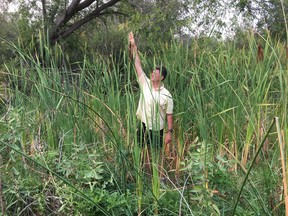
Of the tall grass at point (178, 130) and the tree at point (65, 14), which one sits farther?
the tree at point (65, 14)

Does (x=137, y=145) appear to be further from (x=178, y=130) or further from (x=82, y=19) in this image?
(x=82, y=19)

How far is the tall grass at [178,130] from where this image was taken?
6.21ft

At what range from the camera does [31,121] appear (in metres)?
2.62

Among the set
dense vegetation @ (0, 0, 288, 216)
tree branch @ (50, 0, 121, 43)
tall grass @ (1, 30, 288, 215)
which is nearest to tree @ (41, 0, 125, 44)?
tree branch @ (50, 0, 121, 43)

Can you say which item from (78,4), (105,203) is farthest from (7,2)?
(105,203)

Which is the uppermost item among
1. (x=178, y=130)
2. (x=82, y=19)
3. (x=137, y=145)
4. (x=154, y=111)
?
(x=82, y=19)

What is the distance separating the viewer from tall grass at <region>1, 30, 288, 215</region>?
6.21 feet

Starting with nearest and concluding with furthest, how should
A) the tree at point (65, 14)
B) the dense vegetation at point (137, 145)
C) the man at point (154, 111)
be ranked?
the dense vegetation at point (137, 145) → the man at point (154, 111) → the tree at point (65, 14)

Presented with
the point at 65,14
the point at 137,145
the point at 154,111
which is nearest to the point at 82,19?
the point at 65,14

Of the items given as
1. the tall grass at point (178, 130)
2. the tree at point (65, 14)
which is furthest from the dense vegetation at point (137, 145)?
the tree at point (65, 14)

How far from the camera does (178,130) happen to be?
115 inches

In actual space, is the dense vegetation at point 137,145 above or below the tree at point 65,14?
below

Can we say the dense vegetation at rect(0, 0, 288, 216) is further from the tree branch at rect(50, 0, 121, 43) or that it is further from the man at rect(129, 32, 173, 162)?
the tree branch at rect(50, 0, 121, 43)

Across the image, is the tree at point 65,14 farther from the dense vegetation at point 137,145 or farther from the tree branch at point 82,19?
the dense vegetation at point 137,145
